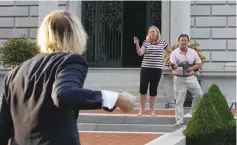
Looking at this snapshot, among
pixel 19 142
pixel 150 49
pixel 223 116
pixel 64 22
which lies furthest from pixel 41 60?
pixel 150 49

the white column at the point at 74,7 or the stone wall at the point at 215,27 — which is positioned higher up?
the white column at the point at 74,7

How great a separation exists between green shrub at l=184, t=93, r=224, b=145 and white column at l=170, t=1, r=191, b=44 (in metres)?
8.93

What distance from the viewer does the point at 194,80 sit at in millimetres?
9844

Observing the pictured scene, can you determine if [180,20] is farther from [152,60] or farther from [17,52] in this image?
[152,60]

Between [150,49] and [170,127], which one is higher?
[150,49]

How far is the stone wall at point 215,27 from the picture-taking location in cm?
1658

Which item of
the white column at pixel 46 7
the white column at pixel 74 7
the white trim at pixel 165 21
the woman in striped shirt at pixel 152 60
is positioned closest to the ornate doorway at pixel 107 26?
the white column at pixel 74 7

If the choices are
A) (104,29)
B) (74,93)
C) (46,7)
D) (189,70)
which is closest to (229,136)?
(189,70)

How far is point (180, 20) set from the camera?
52.0 feet

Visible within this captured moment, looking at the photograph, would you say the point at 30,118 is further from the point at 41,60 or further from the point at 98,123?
the point at 98,123

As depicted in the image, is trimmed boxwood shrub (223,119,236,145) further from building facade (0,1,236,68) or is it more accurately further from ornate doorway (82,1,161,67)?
ornate doorway (82,1,161,67)

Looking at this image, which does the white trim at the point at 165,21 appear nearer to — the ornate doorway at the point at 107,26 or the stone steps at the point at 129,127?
the ornate doorway at the point at 107,26

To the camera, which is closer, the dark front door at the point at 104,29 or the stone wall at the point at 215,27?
the stone wall at the point at 215,27

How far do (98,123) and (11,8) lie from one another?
26.4ft
